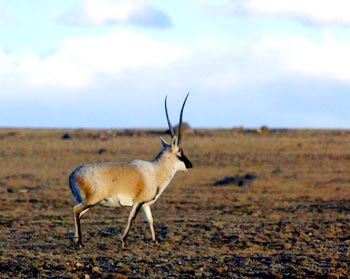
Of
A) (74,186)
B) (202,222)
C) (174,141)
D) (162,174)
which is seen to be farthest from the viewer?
(202,222)

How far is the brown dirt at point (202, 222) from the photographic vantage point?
11695 millimetres

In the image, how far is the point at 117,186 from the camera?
14086 millimetres

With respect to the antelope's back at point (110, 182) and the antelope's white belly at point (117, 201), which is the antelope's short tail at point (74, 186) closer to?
the antelope's back at point (110, 182)

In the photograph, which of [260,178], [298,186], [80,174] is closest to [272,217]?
[80,174]

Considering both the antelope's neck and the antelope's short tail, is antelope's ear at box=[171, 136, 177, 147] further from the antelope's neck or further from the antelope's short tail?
the antelope's short tail

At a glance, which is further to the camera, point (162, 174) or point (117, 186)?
point (162, 174)

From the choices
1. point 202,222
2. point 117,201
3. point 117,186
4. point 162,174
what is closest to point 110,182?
point 117,186

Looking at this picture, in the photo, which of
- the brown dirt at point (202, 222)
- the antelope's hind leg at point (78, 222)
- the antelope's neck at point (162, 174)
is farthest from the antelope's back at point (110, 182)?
the brown dirt at point (202, 222)

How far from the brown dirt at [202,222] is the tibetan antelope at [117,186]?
22.4 inches

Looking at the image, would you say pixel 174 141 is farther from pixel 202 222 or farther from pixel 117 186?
pixel 202 222

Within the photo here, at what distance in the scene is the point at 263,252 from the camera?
13219 mm

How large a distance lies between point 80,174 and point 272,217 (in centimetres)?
650

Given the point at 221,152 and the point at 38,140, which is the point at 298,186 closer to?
the point at 221,152

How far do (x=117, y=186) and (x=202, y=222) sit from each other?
12.9ft
